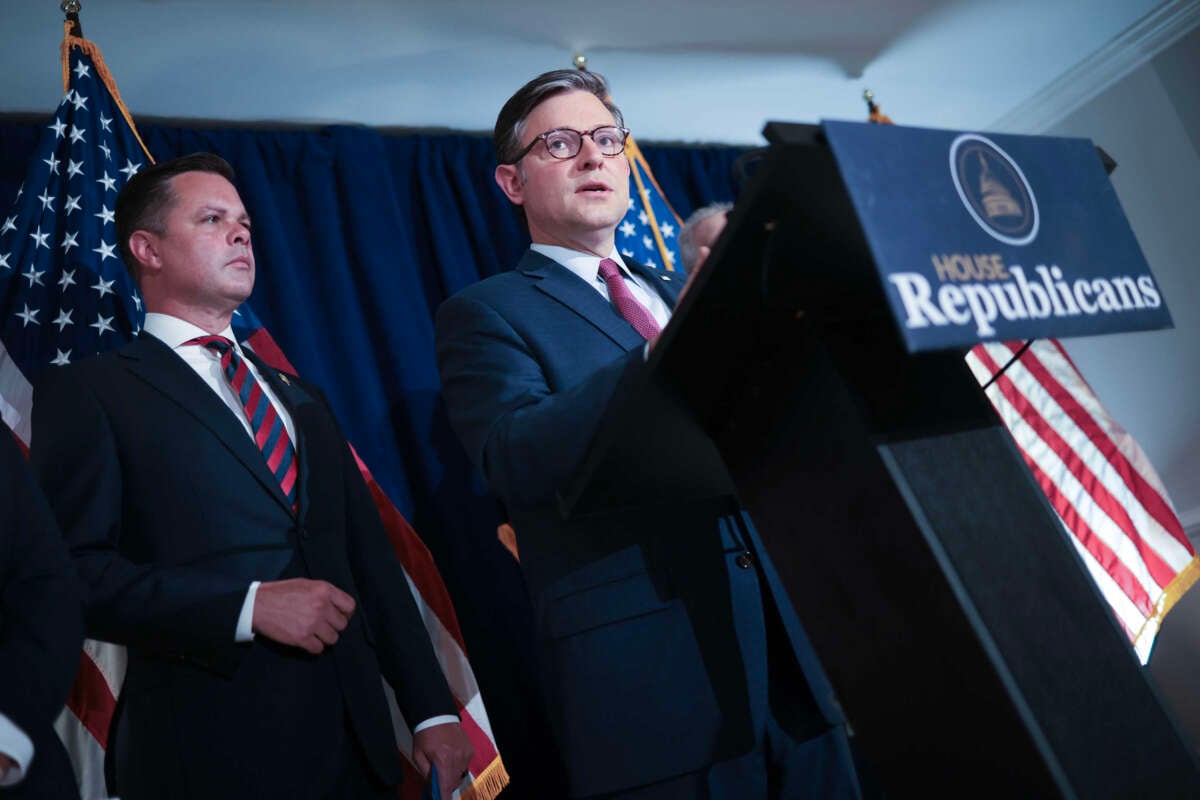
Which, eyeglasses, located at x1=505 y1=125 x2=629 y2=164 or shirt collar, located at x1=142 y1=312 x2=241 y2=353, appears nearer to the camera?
eyeglasses, located at x1=505 y1=125 x2=629 y2=164

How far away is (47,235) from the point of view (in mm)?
2229

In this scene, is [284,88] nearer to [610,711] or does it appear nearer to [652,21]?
[652,21]

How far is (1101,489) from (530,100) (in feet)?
7.32

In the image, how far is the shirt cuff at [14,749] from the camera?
103 cm

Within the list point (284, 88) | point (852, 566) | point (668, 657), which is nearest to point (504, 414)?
point (668, 657)

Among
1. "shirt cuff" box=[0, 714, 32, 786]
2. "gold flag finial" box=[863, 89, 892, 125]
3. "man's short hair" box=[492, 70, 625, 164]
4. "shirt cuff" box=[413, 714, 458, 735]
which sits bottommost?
"shirt cuff" box=[413, 714, 458, 735]

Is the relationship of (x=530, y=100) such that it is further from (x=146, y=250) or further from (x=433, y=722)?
(x=433, y=722)

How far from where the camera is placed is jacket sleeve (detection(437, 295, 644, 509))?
93 cm

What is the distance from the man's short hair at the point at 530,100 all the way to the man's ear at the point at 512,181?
0.02 metres

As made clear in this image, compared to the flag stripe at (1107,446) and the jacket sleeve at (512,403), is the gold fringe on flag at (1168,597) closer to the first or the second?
the flag stripe at (1107,446)

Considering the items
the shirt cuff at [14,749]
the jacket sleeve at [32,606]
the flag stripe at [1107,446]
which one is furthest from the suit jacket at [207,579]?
the flag stripe at [1107,446]

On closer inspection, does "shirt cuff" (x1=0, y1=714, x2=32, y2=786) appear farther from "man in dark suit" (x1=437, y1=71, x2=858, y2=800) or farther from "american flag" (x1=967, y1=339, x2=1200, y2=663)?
"american flag" (x1=967, y1=339, x2=1200, y2=663)

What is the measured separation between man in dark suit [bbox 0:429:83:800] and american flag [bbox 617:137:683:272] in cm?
203

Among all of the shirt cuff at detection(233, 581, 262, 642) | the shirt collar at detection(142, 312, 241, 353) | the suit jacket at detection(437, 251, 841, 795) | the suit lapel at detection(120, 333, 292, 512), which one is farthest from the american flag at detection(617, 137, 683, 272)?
the shirt cuff at detection(233, 581, 262, 642)
